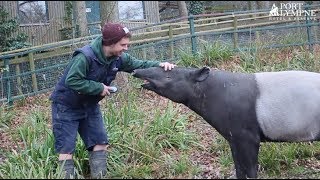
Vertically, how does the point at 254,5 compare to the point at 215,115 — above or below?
above

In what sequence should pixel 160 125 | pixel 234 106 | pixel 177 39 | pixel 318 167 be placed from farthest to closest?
pixel 177 39 → pixel 160 125 → pixel 318 167 → pixel 234 106

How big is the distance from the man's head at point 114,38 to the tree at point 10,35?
10.3 meters

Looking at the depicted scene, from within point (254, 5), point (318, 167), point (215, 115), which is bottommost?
point (318, 167)

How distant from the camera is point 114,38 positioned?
4926 millimetres

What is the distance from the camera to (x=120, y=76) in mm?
9461

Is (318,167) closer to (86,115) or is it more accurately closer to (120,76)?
(86,115)

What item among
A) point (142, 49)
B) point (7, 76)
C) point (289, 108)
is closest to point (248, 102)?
point (289, 108)

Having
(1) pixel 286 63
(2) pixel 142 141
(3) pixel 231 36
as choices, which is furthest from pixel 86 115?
(3) pixel 231 36

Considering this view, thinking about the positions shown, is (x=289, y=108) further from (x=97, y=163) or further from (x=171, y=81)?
(x=97, y=163)

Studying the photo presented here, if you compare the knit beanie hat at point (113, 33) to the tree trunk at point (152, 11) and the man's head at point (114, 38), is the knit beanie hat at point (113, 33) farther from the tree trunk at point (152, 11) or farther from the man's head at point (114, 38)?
the tree trunk at point (152, 11)

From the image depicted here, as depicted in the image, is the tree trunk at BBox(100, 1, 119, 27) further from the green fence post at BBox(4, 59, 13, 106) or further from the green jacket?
the green jacket

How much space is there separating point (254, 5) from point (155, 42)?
1564 cm

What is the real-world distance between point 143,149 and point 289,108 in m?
1.96

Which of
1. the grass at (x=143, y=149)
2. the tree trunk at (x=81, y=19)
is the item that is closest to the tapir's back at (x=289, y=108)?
the grass at (x=143, y=149)
